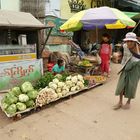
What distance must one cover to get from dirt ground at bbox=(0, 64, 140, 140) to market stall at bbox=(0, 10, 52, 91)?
1220 millimetres

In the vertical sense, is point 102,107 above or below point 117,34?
below

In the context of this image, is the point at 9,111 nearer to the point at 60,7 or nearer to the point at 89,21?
the point at 89,21

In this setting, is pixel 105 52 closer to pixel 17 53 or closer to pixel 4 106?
pixel 17 53

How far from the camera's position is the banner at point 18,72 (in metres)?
5.55

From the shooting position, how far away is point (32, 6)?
8.29 metres

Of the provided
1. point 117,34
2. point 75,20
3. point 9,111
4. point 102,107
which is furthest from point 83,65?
point 117,34

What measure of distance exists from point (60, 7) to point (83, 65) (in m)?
4.11

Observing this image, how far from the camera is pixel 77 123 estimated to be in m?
4.34

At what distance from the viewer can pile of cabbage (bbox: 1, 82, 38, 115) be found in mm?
4411

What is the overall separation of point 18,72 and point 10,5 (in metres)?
3.49

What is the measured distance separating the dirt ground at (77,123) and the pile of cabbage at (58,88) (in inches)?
8.5

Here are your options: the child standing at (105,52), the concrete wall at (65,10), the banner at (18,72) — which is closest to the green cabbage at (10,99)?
the banner at (18,72)

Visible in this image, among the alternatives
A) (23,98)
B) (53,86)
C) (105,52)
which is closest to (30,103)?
(23,98)

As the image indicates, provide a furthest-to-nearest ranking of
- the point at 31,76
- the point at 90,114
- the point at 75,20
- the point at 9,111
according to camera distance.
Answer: the point at 75,20
the point at 31,76
the point at 90,114
the point at 9,111
